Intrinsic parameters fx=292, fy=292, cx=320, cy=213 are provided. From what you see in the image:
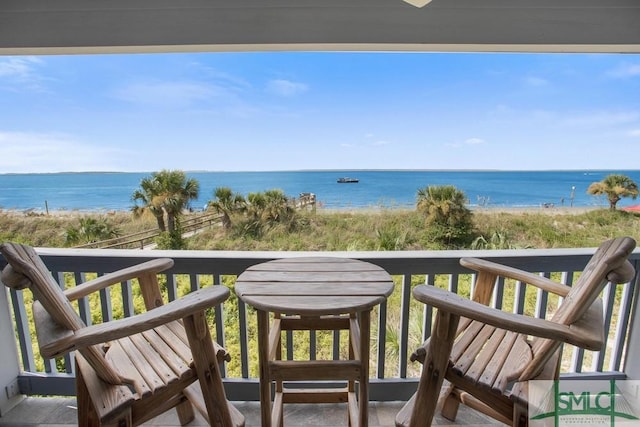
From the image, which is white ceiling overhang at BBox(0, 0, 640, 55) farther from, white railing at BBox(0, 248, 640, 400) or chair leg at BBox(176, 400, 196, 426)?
chair leg at BBox(176, 400, 196, 426)

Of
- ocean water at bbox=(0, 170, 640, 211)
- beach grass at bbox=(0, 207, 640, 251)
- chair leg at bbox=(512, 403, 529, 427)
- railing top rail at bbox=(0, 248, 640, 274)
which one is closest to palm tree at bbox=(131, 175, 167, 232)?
beach grass at bbox=(0, 207, 640, 251)

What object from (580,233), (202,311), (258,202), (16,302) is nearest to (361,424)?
(202,311)

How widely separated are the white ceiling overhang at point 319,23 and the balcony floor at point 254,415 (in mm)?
1999

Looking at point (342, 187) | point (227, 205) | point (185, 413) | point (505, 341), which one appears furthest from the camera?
point (342, 187)

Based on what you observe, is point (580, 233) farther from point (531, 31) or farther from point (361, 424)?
point (361, 424)

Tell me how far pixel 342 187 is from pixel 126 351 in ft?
62.5

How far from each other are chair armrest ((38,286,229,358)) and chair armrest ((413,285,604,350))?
711 millimetres

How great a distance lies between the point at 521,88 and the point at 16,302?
22.9 meters

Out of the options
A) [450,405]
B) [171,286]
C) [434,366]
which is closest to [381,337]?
[450,405]

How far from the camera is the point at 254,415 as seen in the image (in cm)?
156

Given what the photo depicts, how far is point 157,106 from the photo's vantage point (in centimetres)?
1731

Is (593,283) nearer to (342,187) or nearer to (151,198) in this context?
(151,198)

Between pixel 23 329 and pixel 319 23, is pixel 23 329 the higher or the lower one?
the lower one

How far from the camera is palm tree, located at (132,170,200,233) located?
8766mm
